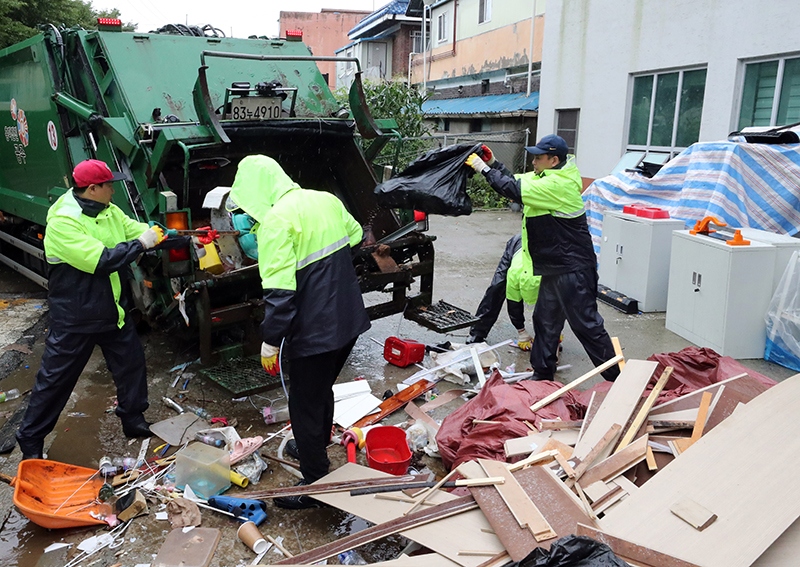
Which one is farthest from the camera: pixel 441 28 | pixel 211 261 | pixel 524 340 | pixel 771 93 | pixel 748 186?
pixel 441 28

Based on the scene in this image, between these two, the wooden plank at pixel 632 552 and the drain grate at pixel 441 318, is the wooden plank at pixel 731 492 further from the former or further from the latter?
the drain grate at pixel 441 318

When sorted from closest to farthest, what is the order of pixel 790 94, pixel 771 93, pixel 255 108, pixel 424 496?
pixel 424 496
pixel 255 108
pixel 790 94
pixel 771 93

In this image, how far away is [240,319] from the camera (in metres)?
3.94

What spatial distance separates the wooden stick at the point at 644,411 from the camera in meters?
2.80

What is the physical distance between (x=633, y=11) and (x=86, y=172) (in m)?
8.46

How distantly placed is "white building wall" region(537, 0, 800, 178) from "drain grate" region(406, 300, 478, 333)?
4.88 m

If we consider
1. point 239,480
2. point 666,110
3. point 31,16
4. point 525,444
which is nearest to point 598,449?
point 525,444

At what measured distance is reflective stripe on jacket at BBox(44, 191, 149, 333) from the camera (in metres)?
3.10

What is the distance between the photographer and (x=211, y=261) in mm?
3861

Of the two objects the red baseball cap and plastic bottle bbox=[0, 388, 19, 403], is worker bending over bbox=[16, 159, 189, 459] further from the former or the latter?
A: plastic bottle bbox=[0, 388, 19, 403]

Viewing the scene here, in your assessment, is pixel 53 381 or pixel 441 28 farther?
pixel 441 28

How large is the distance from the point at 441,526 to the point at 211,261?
7.51ft

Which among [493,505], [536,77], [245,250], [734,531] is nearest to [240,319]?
[245,250]

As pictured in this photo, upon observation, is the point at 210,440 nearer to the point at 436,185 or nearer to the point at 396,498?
the point at 396,498
